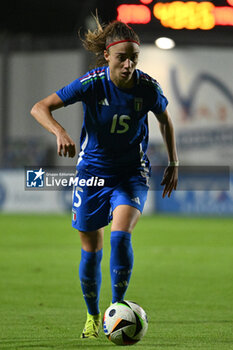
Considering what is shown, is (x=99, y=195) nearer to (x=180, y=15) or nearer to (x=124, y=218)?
(x=124, y=218)

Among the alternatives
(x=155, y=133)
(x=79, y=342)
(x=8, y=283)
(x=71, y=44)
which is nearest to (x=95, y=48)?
(x=79, y=342)

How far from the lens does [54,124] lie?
5.03m

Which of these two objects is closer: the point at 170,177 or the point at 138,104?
the point at 138,104

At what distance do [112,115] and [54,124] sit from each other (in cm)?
49

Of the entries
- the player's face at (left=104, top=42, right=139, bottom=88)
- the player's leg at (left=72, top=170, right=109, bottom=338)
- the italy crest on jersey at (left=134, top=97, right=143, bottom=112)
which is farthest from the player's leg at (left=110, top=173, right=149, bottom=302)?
the player's face at (left=104, top=42, right=139, bottom=88)

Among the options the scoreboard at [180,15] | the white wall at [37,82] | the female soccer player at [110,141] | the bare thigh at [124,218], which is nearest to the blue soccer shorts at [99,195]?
the female soccer player at [110,141]

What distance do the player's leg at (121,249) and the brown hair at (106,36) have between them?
1.15 m

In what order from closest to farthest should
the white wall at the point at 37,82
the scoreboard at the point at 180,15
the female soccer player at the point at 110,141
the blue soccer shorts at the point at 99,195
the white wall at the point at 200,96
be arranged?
the female soccer player at the point at 110,141, the blue soccer shorts at the point at 99,195, the scoreboard at the point at 180,15, the white wall at the point at 200,96, the white wall at the point at 37,82

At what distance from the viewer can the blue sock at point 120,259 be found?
5074mm

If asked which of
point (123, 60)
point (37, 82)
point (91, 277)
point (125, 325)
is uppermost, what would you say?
point (37, 82)

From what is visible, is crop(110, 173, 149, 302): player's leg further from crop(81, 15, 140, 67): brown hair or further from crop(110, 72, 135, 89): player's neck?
crop(81, 15, 140, 67): brown hair

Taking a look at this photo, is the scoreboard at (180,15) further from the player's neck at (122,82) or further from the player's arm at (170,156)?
the player's neck at (122,82)

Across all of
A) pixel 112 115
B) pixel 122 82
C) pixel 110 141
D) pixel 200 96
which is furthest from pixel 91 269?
pixel 200 96

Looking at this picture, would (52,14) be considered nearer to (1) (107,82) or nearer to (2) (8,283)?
(2) (8,283)
